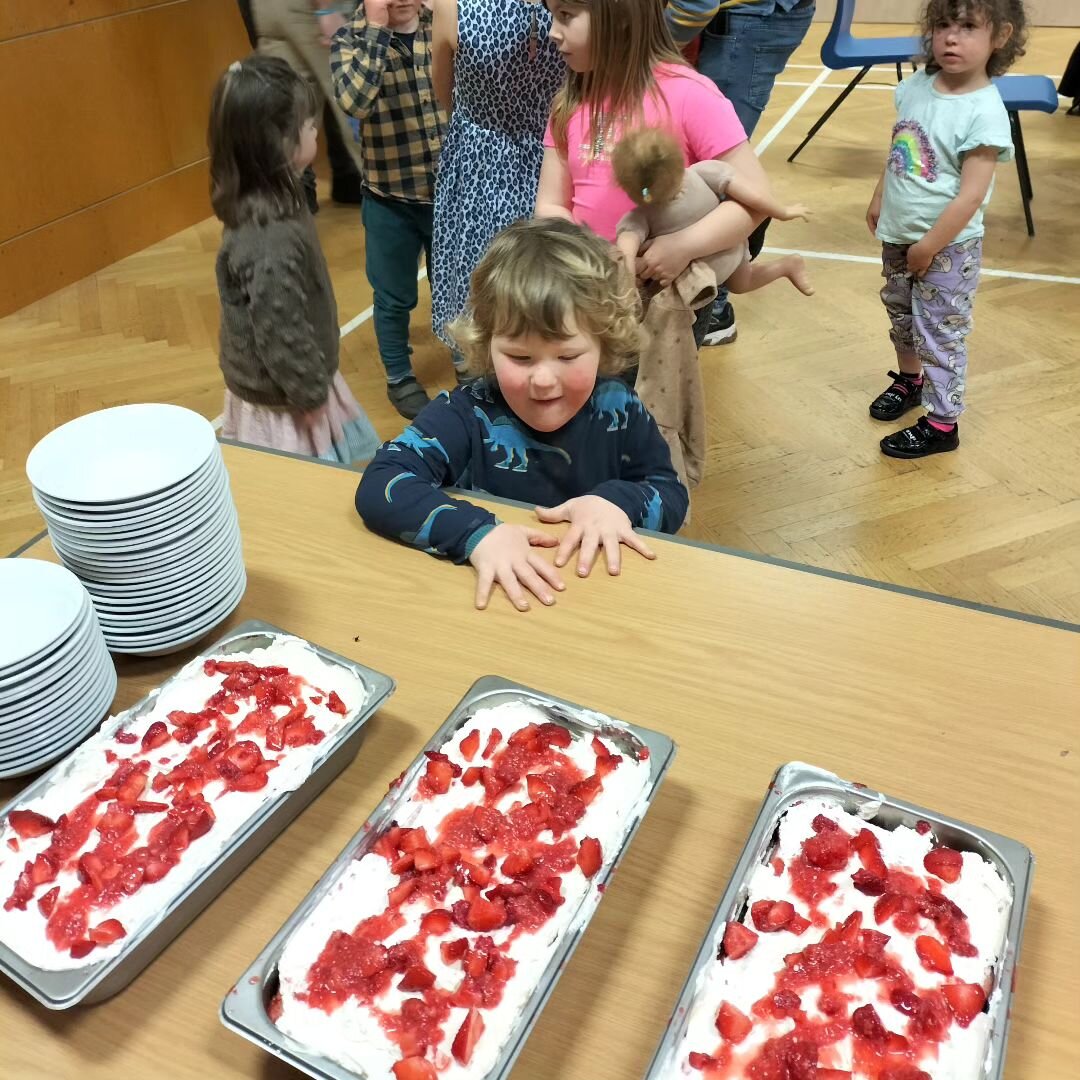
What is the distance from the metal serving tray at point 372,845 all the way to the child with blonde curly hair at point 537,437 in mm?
253

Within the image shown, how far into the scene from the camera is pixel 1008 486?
2.66 meters

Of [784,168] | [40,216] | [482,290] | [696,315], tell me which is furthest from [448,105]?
[784,168]

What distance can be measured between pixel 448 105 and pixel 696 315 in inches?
36.8

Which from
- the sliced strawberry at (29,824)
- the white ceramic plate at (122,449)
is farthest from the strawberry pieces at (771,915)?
the white ceramic plate at (122,449)

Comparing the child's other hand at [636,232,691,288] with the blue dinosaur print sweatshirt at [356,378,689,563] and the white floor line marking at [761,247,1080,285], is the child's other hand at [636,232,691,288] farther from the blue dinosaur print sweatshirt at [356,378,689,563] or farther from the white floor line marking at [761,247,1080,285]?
the white floor line marking at [761,247,1080,285]

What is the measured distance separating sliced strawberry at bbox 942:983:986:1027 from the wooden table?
0.27 ft

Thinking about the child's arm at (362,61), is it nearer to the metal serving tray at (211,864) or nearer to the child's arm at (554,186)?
the child's arm at (554,186)

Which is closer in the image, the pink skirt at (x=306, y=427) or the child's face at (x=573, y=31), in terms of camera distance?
the child's face at (x=573, y=31)

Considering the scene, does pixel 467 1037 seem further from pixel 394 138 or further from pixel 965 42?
pixel 394 138

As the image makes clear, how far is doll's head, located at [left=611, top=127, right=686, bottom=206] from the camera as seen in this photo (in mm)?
1678

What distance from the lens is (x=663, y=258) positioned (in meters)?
1.79

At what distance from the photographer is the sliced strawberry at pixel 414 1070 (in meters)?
0.63

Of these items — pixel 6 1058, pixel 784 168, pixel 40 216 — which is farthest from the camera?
pixel 784 168

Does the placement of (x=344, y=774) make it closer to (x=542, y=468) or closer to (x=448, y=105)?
(x=542, y=468)
